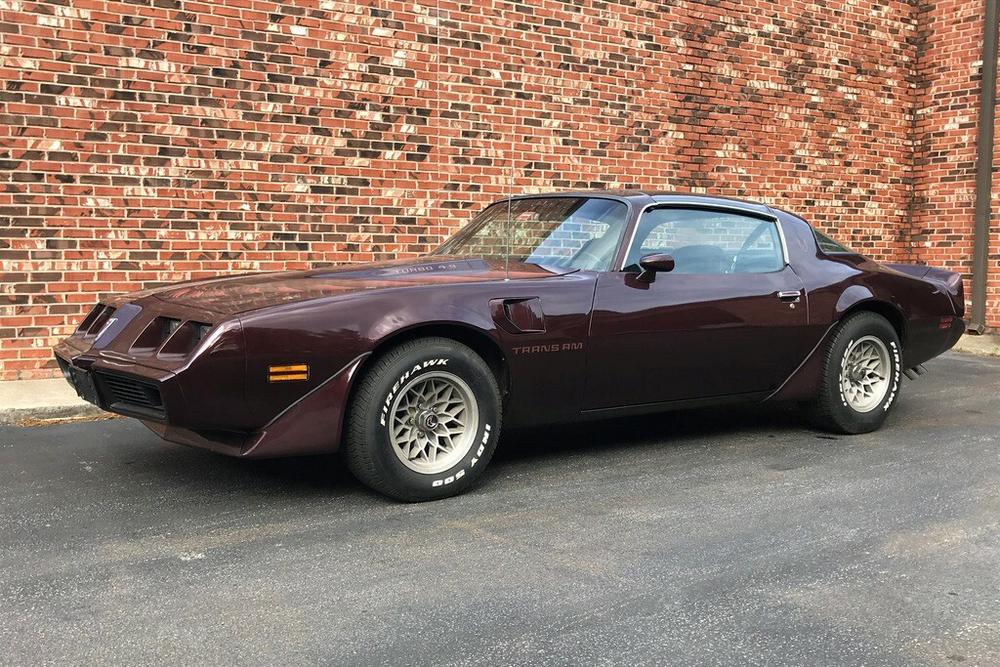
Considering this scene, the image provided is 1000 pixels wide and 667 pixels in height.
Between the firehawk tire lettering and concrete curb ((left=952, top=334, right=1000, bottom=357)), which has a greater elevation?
the firehawk tire lettering

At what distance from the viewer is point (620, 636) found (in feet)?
9.14

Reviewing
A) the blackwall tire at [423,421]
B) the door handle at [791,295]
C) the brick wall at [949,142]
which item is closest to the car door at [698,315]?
the door handle at [791,295]

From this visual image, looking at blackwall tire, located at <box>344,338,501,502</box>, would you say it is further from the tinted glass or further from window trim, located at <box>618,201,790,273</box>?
the tinted glass

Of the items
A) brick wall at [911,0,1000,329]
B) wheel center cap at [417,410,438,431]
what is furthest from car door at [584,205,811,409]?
brick wall at [911,0,1000,329]

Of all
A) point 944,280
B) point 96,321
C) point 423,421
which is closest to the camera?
point 423,421

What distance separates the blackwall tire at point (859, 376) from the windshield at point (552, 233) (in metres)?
1.61

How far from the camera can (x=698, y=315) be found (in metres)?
4.94

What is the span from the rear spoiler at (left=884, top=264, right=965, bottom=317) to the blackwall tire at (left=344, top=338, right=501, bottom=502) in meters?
3.31

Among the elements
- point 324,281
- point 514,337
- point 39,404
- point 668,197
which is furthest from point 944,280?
point 39,404

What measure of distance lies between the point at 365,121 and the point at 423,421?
174 inches

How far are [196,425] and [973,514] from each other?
3234 mm

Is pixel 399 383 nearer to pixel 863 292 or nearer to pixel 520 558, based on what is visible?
pixel 520 558

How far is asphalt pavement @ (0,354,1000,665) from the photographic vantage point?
273cm

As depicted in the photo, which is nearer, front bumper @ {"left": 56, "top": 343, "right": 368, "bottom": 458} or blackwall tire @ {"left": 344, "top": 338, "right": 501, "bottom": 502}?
front bumper @ {"left": 56, "top": 343, "right": 368, "bottom": 458}
